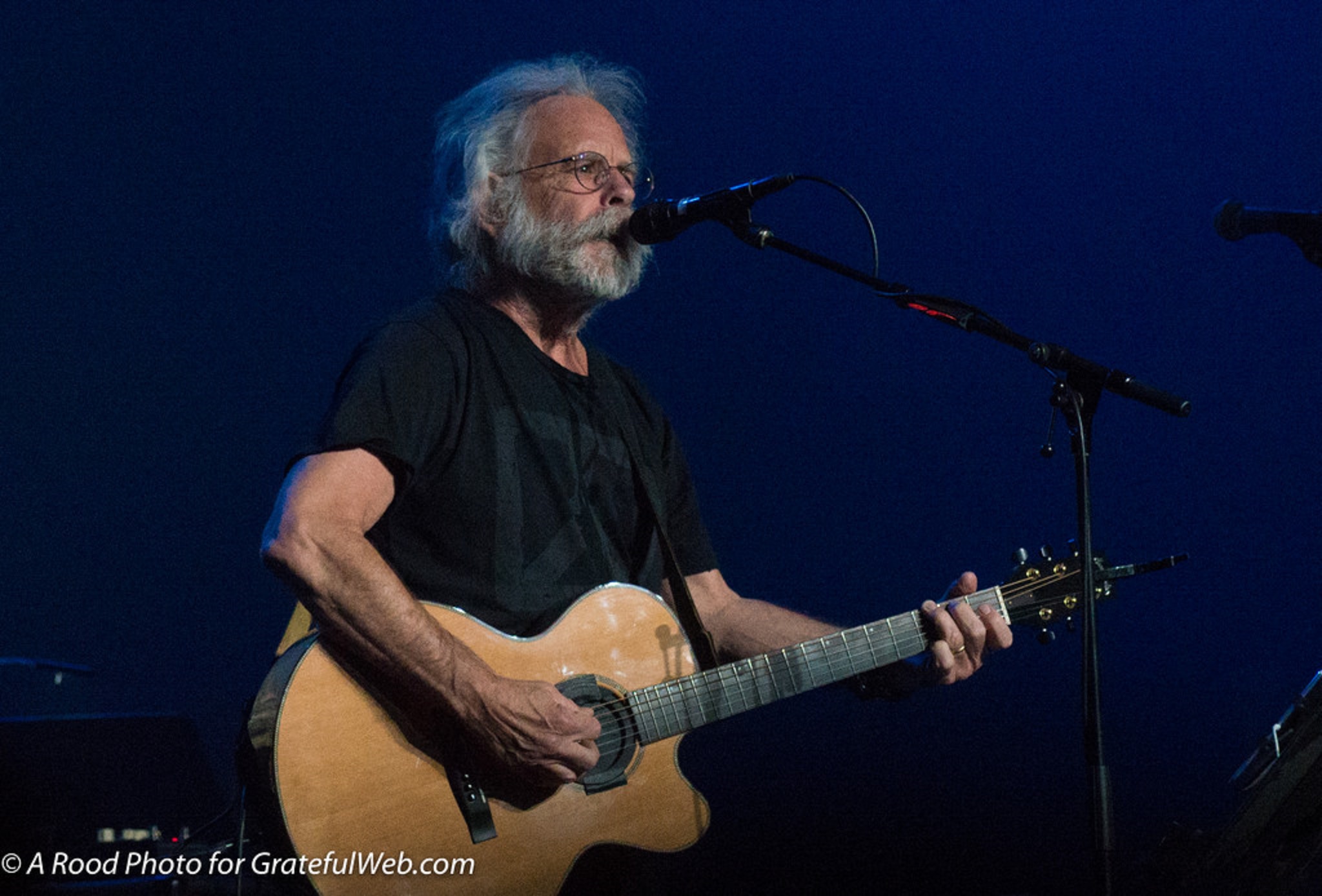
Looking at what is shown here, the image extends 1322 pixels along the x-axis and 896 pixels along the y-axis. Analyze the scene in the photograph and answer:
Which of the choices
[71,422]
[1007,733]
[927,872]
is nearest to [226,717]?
[71,422]

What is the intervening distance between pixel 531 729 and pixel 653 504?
0.89m

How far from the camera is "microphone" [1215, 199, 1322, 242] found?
2.52m

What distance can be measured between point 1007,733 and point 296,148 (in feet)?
11.3

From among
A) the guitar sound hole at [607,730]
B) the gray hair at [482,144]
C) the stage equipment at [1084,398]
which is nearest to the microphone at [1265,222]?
the stage equipment at [1084,398]

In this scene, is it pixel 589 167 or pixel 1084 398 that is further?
pixel 589 167

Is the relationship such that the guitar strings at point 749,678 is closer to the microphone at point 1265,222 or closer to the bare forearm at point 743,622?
the bare forearm at point 743,622

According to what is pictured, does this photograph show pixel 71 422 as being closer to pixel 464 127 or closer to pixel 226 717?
pixel 226 717

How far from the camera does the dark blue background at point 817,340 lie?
393cm

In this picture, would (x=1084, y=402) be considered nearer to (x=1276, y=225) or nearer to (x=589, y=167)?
(x=1276, y=225)

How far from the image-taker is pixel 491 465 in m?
2.70

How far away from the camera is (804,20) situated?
4375 mm

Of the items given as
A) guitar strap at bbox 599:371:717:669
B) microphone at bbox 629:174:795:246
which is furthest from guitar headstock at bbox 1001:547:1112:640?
microphone at bbox 629:174:795:246

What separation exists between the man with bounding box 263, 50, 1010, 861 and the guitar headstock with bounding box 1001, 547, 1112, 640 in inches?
3.1

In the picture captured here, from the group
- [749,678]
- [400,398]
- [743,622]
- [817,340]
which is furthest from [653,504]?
[817,340]
